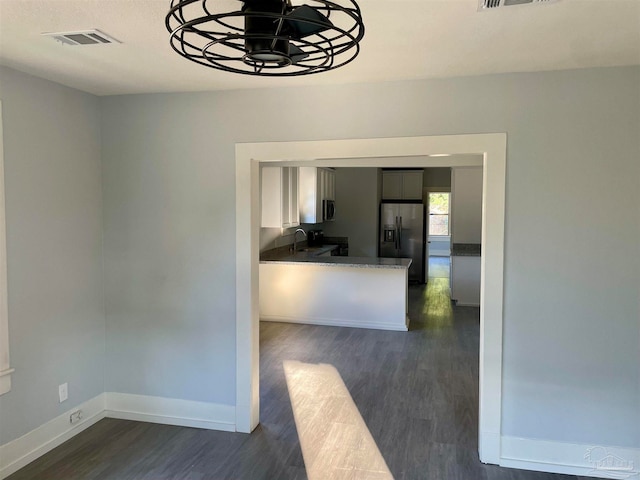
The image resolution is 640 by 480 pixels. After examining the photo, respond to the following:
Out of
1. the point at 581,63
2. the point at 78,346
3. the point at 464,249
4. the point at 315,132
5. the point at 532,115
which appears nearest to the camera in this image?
the point at 581,63

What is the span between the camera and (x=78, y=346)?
336 cm

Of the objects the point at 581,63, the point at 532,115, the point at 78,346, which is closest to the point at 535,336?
the point at 532,115

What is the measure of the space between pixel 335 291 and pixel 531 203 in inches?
146

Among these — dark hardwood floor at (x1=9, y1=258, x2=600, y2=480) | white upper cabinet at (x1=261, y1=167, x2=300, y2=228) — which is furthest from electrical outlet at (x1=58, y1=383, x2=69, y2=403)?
white upper cabinet at (x1=261, y1=167, x2=300, y2=228)

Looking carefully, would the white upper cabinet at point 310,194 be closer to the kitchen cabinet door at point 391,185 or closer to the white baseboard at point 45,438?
the kitchen cabinet door at point 391,185

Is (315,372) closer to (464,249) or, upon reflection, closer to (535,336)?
(535,336)

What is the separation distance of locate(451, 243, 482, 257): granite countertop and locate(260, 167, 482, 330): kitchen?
0.02m

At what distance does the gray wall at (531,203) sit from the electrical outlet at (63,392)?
94 cm

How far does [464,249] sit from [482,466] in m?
5.56

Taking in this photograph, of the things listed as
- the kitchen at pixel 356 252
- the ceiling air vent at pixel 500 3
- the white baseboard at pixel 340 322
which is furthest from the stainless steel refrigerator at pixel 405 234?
the ceiling air vent at pixel 500 3

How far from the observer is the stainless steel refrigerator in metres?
9.64

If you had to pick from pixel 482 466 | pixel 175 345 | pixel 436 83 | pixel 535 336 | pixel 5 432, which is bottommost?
pixel 482 466

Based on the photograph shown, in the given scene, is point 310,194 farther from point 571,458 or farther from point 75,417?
point 571,458

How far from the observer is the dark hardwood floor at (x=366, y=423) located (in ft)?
9.32
